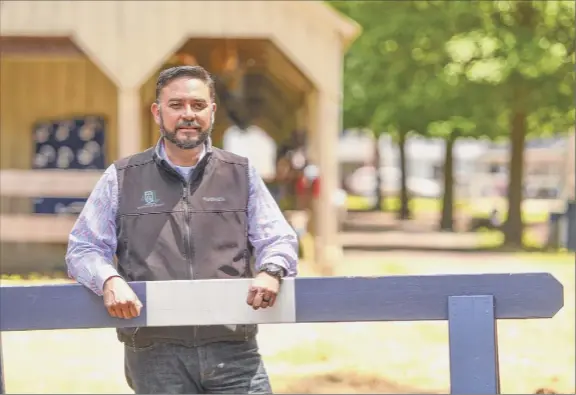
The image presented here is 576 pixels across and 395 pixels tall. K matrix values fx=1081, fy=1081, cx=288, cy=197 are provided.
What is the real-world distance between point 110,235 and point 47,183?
30.8 feet

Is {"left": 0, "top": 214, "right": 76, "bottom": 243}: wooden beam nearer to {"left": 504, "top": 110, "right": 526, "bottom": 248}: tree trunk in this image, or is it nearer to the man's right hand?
the man's right hand

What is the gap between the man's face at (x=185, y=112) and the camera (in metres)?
3.32

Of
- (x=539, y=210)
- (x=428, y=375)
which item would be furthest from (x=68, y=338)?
(x=539, y=210)

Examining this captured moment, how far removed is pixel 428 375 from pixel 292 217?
7.08m

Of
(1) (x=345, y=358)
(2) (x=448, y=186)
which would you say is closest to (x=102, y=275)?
(1) (x=345, y=358)

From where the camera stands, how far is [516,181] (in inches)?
799

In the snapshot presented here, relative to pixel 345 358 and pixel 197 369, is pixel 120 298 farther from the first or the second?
pixel 345 358

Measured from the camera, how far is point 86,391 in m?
6.76

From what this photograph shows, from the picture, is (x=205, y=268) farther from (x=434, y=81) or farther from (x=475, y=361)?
(x=434, y=81)

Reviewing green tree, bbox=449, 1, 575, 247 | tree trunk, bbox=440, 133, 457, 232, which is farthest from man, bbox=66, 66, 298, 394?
tree trunk, bbox=440, 133, 457, 232

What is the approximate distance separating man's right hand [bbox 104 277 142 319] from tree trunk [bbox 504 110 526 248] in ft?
56.5

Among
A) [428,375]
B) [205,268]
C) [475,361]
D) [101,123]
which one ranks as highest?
[101,123]

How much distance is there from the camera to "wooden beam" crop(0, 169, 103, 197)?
12.4 metres

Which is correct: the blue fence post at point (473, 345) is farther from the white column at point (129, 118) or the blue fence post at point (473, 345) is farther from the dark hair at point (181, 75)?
the white column at point (129, 118)
